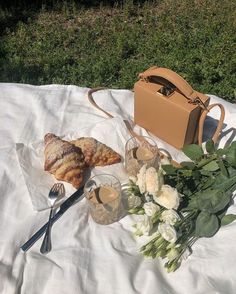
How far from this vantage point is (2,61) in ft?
8.89

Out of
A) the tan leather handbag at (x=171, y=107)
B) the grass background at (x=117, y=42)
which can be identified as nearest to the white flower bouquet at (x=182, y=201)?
the tan leather handbag at (x=171, y=107)

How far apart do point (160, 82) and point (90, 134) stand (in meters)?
0.33

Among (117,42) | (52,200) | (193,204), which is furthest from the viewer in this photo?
(117,42)

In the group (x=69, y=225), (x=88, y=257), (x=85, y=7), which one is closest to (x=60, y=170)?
(x=69, y=225)

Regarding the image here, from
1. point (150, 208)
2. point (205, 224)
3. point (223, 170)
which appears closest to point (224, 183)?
point (223, 170)

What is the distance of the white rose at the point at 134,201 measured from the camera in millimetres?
1287

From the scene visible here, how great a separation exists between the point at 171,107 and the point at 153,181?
14.7 inches

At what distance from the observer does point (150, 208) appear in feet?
3.94

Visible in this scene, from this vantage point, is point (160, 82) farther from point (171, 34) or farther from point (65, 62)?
point (171, 34)

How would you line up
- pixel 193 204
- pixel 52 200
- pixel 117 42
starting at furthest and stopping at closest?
1. pixel 117 42
2. pixel 52 200
3. pixel 193 204

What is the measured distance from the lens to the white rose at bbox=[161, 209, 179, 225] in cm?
116

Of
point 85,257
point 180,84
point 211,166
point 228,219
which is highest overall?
point 180,84

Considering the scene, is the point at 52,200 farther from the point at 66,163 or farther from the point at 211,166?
the point at 211,166

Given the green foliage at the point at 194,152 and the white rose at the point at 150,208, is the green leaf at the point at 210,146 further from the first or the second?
the white rose at the point at 150,208
